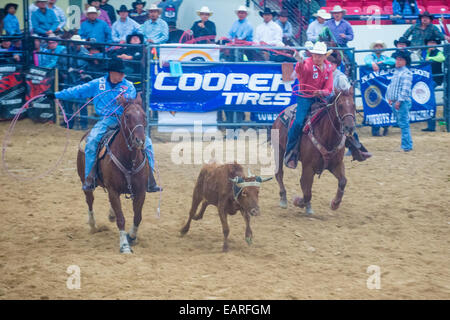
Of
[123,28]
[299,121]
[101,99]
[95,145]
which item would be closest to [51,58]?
[123,28]

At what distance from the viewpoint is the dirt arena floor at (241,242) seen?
5.74 metres

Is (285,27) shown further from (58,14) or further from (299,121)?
(299,121)

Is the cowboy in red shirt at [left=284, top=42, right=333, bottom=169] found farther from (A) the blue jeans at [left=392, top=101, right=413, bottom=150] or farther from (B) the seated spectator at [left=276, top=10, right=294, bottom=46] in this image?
(B) the seated spectator at [left=276, top=10, right=294, bottom=46]

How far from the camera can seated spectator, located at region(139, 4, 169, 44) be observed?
46.4ft

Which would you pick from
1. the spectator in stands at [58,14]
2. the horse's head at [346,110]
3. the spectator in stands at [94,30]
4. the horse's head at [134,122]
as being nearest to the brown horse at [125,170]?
the horse's head at [134,122]

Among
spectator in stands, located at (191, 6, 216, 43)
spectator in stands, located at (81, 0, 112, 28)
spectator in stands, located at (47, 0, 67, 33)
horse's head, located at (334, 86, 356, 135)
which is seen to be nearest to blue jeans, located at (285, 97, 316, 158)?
horse's head, located at (334, 86, 356, 135)

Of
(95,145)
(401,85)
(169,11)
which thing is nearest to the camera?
(95,145)

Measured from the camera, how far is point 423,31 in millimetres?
15320

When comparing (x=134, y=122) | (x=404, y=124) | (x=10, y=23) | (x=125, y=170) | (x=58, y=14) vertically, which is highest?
(x=58, y=14)

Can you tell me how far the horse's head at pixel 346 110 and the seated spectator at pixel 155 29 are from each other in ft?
23.0

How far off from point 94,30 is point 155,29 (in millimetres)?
1442

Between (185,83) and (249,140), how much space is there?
1.84 metres

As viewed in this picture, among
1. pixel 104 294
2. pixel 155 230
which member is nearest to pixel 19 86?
pixel 155 230

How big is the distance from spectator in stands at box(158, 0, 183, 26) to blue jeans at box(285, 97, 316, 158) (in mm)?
7948
